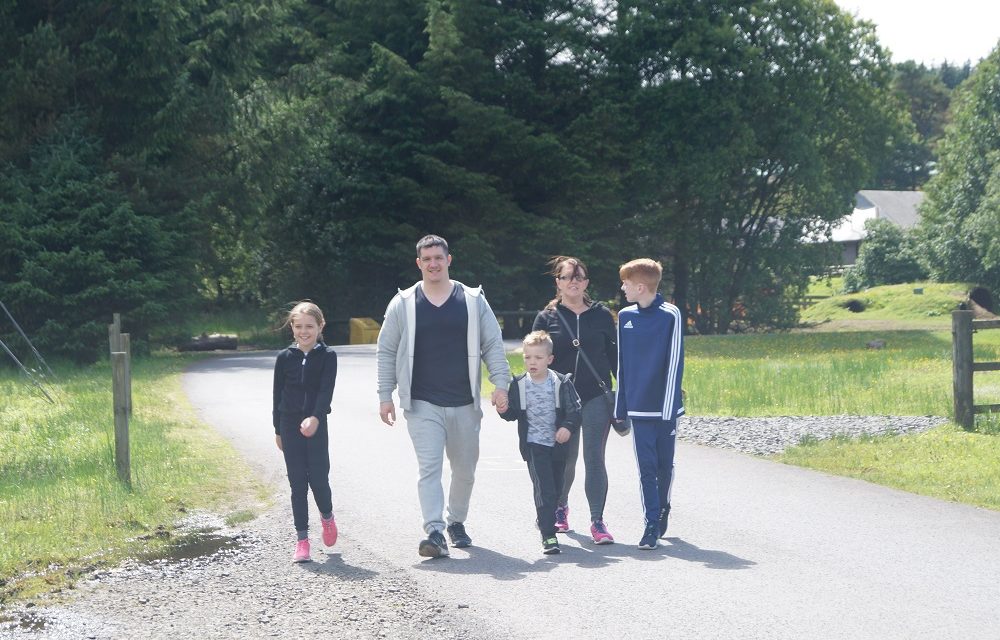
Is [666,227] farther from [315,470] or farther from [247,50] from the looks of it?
[315,470]

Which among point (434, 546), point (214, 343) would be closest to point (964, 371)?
point (434, 546)

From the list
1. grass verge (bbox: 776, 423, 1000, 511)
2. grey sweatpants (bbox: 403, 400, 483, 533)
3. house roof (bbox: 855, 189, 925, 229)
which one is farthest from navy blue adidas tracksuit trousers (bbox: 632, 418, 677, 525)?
house roof (bbox: 855, 189, 925, 229)

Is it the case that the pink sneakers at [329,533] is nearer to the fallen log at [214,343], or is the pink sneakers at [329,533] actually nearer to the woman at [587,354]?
the woman at [587,354]

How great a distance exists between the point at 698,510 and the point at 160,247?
23.0m

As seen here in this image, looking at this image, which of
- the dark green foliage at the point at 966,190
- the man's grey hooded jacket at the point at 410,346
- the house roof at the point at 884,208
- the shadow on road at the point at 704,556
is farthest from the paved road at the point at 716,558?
the house roof at the point at 884,208

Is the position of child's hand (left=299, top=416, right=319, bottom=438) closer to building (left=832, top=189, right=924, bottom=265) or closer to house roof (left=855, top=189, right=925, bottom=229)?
building (left=832, top=189, right=924, bottom=265)

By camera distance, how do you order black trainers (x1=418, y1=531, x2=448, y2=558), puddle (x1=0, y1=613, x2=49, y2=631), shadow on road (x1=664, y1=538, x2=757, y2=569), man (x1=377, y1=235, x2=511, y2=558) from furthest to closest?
1. man (x1=377, y1=235, x2=511, y2=558)
2. black trainers (x1=418, y1=531, x2=448, y2=558)
3. shadow on road (x1=664, y1=538, x2=757, y2=569)
4. puddle (x1=0, y1=613, x2=49, y2=631)

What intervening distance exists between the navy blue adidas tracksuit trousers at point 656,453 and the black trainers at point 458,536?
3.83 ft

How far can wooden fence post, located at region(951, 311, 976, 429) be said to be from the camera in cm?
1413

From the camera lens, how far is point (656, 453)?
8.41 meters

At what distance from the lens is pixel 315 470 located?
8328mm

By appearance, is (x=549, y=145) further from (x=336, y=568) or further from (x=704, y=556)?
(x=336, y=568)

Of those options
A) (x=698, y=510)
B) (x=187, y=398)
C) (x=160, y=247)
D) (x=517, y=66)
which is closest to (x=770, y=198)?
(x=517, y=66)

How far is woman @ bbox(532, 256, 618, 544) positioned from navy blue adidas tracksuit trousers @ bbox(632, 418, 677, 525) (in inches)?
10.8
